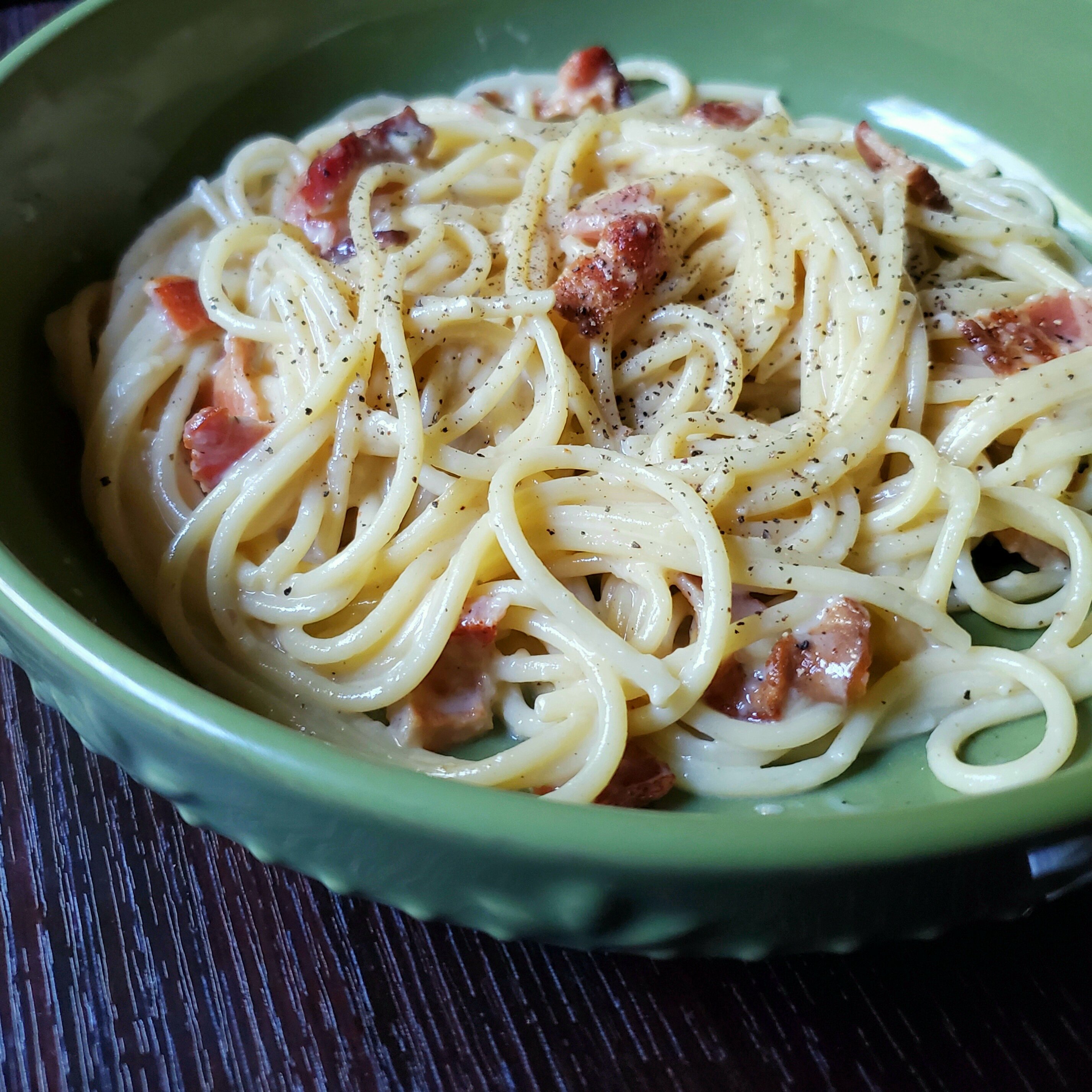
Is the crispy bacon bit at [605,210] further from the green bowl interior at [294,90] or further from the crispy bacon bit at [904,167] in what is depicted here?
the green bowl interior at [294,90]

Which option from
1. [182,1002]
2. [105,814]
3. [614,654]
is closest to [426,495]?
[614,654]

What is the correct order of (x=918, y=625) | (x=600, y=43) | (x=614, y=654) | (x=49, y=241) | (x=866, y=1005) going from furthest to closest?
(x=600, y=43) < (x=49, y=241) < (x=918, y=625) < (x=614, y=654) < (x=866, y=1005)

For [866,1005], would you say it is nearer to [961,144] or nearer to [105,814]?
[105,814]

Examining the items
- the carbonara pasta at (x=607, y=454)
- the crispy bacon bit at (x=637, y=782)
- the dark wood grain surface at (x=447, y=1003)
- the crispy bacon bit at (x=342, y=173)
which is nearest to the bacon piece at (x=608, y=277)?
the carbonara pasta at (x=607, y=454)

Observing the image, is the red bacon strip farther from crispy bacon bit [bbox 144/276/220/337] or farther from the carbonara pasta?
crispy bacon bit [bbox 144/276/220/337]

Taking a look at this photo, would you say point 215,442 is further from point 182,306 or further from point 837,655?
point 837,655
